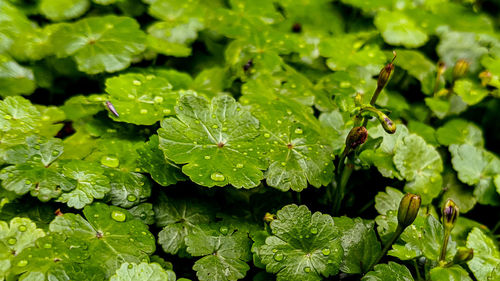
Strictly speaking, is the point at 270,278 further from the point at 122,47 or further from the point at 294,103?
the point at 122,47

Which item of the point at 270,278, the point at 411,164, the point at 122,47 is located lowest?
the point at 270,278

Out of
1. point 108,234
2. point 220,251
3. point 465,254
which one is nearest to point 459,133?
point 465,254

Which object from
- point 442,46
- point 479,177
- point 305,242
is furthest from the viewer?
point 442,46

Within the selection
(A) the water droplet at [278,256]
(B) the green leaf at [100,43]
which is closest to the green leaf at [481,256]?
(A) the water droplet at [278,256]

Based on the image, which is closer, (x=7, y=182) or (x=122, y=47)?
(x=7, y=182)

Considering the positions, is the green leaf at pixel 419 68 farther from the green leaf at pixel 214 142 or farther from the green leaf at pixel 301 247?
the green leaf at pixel 301 247

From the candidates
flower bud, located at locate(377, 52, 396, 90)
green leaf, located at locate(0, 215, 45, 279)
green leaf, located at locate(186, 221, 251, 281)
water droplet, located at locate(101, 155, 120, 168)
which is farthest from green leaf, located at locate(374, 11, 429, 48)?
green leaf, located at locate(0, 215, 45, 279)

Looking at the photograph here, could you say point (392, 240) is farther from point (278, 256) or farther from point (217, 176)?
point (217, 176)

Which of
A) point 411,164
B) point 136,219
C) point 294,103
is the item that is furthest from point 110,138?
point 411,164
